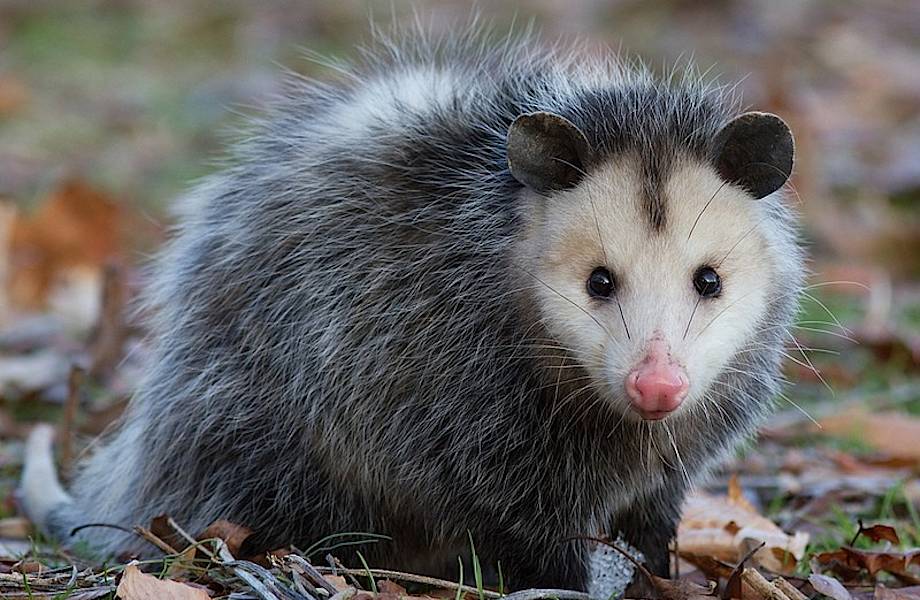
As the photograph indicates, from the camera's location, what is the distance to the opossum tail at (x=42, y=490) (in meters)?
2.84

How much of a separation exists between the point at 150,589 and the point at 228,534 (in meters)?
0.42

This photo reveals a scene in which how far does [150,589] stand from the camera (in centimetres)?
204

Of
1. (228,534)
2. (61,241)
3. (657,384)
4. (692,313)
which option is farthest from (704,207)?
(61,241)

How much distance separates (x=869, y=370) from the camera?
3.86 metres

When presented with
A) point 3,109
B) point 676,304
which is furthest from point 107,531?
point 3,109

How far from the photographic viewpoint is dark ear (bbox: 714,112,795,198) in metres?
2.20

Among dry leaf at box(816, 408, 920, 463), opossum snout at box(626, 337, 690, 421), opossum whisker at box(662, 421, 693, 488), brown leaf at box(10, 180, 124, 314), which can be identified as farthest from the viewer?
brown leaf at box(10, 180, 124, 314)

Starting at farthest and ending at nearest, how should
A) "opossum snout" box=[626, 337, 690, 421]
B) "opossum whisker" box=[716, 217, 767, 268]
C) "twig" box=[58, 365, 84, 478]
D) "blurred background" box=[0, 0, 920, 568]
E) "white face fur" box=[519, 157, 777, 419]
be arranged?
1. "blurred background" box=[0, 0, 920, 568]
2. "twig" box=[58, 365, 84, 478]
3. "opossum whisker" box=[716, 217, 767, 268]
4. "white face fur" box=[519, 157, 777, 419]
5. "opossum snout" box=[626, 337, 690, 421]

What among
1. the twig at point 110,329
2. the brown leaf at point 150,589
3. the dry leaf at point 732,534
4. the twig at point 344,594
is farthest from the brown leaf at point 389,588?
the twig at point 110,329

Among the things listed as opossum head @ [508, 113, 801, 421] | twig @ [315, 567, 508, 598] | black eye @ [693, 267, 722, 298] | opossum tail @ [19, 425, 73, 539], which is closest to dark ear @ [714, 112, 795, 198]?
opossum head @ [508, 113, 801, 421]

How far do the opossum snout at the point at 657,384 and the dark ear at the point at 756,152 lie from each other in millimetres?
389

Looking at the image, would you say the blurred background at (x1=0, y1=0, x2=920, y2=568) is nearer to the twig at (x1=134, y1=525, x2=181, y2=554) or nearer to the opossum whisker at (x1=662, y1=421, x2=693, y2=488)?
the opossum whisker at (x1=662, y1=421, x2=693, y2=488)

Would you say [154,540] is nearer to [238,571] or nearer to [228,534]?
[228,534]

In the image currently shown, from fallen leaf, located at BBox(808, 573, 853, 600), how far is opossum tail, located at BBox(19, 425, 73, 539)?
4.71 feet
